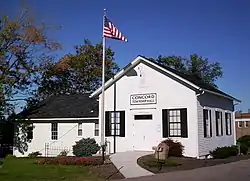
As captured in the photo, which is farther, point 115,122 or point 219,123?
point 219,123

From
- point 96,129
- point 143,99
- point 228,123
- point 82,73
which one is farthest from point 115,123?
point 82,73

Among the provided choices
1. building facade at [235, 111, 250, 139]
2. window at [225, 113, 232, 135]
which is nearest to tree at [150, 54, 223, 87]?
building facade at [235, 111, 250, 139]

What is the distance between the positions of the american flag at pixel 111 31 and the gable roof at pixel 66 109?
8725 millimetres

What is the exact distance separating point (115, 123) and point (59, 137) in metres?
6.17

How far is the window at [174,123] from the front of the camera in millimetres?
24155

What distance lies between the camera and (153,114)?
83.5 ft

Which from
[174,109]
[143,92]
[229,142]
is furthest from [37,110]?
[229,142]

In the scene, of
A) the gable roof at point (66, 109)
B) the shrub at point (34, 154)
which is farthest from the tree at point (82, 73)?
the shrub at point (34, 154)

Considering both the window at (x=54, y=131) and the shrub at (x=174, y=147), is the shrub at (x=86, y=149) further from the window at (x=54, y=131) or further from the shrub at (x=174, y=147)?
the shrub at (x=174, y=147)

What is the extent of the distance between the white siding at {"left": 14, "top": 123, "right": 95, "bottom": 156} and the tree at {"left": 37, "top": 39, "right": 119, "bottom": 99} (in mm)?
16243

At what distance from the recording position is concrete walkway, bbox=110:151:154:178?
16.7 m

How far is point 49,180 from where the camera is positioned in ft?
48.5

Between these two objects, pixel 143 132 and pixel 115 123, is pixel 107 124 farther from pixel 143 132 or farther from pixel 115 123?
pixel 143 132

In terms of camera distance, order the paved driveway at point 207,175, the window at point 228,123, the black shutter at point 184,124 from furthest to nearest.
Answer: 1. the window at point 228,123
2. the black shutter at point 184,124
3. the paved driveway at point 207,175
